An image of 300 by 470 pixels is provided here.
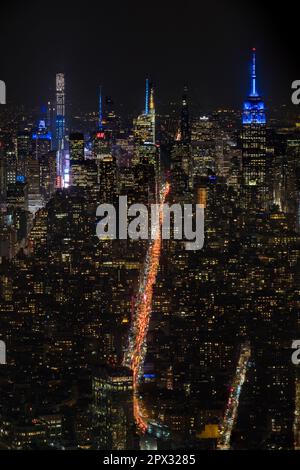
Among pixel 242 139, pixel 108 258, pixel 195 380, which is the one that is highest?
pixel 242 139

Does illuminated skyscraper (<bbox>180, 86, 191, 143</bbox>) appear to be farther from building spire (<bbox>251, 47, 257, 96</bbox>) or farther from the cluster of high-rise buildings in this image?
building spire (<bbox>251, 47, 257, 96</bbox>)

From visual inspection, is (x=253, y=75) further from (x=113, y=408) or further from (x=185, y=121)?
(x=113, y=408)

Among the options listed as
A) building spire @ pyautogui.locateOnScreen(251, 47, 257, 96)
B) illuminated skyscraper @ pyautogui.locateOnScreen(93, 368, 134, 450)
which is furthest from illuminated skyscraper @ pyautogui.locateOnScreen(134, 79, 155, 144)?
illuminated skyscraper @ pyautogui.locateOnScreen(93, 368, 134, 450)

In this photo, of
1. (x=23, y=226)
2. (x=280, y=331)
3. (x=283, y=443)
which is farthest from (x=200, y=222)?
(x=283, y=443)

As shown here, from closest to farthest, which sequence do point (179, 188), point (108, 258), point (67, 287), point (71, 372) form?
point (71, 372)
point (67, 287)
point (108, 258)
point (179, 188)

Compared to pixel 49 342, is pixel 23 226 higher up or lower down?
higher up

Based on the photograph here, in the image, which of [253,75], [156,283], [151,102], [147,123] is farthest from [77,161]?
[253,75]

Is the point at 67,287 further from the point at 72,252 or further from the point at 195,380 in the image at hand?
the point at 195,380
